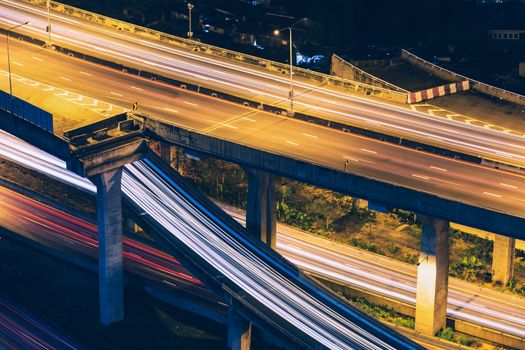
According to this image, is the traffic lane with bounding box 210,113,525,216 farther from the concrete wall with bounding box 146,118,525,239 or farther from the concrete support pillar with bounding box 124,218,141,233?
the concrete support pillar with bounding box 124,218,141,233

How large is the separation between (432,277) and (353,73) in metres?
51.5

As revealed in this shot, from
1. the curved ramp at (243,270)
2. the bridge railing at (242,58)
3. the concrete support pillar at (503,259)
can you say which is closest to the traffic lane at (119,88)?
the curved ramp at (243,270)

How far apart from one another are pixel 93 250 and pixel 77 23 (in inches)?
1665

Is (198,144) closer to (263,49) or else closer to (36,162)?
(36,162)

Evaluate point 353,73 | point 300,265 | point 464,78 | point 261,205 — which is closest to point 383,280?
point 300,265

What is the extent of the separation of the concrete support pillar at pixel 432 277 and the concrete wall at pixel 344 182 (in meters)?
5.32

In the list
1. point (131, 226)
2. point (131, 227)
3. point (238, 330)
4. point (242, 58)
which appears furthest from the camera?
point (242, 58)

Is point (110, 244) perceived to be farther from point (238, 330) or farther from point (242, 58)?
point (242, 58)

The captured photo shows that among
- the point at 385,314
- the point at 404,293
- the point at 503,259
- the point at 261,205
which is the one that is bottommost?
the point at 385,314

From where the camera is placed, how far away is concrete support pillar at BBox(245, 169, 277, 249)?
5044 inches

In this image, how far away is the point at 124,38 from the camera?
16362 centimetres

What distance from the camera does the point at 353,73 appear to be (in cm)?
16688

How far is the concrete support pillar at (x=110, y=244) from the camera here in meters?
125

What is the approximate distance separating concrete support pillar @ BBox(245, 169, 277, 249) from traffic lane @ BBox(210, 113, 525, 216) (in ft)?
13.5
